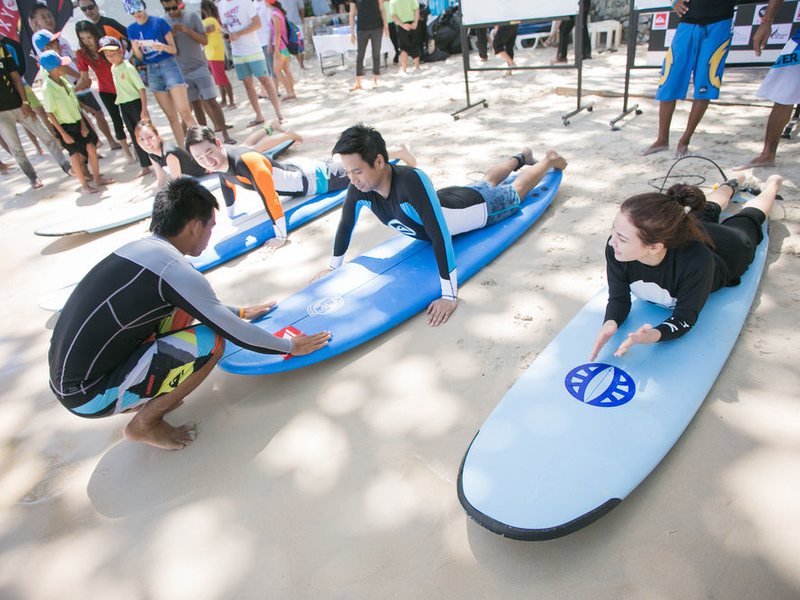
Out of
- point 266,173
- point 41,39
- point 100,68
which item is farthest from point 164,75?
point 266,173

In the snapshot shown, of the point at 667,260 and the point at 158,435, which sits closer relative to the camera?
the point at 667,260

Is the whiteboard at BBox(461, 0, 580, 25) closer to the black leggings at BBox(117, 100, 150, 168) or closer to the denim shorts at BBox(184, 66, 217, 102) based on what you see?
the denim shorts at BBox(184, 66, 217, 102)

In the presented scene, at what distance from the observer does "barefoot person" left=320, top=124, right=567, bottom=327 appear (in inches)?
96.7

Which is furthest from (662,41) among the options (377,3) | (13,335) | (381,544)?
(13,335)

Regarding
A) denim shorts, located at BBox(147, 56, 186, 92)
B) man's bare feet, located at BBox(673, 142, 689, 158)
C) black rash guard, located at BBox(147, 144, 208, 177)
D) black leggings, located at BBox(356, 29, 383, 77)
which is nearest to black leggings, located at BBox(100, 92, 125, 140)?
denim shorts, located at BBox(147, 56, 186, 92)

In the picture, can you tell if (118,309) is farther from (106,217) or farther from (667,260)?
(106,217)

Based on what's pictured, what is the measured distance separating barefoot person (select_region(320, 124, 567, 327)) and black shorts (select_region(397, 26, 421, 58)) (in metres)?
7.24

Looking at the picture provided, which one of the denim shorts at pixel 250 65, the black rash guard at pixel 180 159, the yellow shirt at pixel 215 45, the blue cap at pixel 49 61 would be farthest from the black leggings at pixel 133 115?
the yellow shirt at pixel 215 45

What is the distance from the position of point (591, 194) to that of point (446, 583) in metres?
3.02

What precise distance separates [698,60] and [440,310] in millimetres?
3073

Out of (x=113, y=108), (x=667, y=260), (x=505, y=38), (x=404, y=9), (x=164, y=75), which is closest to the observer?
(x=667, y=260)

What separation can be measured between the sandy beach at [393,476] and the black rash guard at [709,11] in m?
1.25

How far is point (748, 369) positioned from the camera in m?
2.03

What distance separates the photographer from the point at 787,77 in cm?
346
